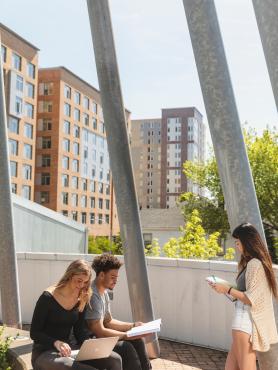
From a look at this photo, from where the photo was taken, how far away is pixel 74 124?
75250 millimetres

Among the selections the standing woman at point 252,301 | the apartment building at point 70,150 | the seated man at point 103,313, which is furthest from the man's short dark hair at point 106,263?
the apartment building at point 70,150

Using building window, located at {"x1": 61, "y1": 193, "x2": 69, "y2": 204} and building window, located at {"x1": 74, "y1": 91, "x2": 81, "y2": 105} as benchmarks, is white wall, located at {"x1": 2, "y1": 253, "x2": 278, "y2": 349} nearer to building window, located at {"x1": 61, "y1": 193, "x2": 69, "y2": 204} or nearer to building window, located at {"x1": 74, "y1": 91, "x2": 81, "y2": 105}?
building window, located at {"x1": 61, "y1": 193, "x2": 69, "y2": 204}

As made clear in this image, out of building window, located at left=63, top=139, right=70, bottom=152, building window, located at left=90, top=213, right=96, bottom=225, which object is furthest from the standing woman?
building window, located at left=90, top=213, right=96, bottom=225

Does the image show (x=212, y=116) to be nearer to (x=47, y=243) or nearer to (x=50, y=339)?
(x=50, y=339)

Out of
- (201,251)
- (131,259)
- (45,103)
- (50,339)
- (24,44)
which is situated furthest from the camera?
(45,103)

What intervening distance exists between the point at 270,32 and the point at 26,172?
6188cm

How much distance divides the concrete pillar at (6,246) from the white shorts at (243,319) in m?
4.70

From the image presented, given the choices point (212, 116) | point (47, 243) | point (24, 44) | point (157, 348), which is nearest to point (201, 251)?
point (47, 243)

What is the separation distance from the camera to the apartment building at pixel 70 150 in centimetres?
7075

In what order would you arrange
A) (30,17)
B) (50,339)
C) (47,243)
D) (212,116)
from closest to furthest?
(50,339) < (212,116) < (30,17) < (47,243)

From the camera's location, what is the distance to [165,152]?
12369 cm

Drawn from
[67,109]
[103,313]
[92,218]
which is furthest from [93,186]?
[103,313]

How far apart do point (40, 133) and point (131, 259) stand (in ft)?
218

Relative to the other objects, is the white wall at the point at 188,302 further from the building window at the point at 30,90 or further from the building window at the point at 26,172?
the building window at the point at 30,90
